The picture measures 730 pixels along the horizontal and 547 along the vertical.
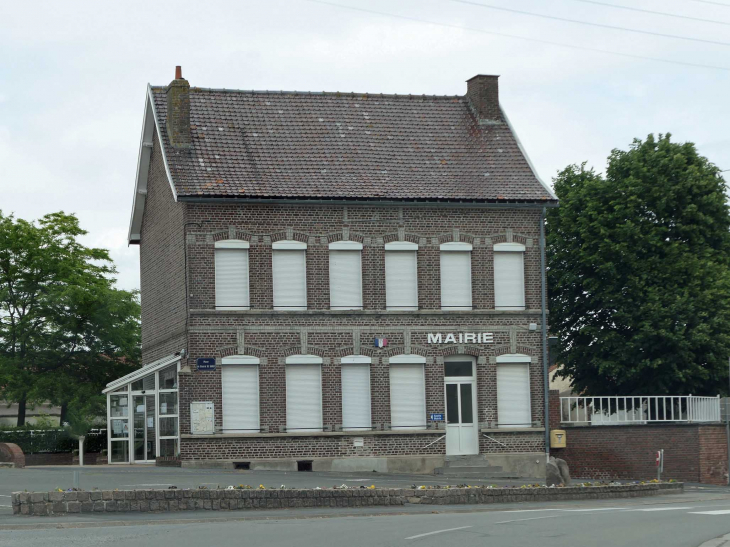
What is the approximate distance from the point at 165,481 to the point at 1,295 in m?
24.0

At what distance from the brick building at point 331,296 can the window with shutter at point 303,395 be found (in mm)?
40

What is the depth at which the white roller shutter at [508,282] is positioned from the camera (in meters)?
35.5

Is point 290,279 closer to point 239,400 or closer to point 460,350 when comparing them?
point 239,400

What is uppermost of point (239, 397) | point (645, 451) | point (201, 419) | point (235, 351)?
point (235, 351)

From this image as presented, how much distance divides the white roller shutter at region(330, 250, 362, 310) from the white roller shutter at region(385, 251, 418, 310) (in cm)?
87

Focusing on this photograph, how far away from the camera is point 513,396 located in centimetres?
3550

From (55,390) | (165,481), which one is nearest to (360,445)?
(165,481)

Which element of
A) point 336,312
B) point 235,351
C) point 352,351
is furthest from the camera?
point 352,351

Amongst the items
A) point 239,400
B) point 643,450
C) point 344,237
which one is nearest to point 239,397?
point 239,400

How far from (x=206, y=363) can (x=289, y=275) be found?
3.39 meters

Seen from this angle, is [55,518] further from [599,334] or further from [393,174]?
[599,334]

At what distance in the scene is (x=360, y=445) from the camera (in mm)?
34125

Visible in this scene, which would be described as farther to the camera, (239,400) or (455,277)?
(455,277)

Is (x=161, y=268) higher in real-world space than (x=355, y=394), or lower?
higher
